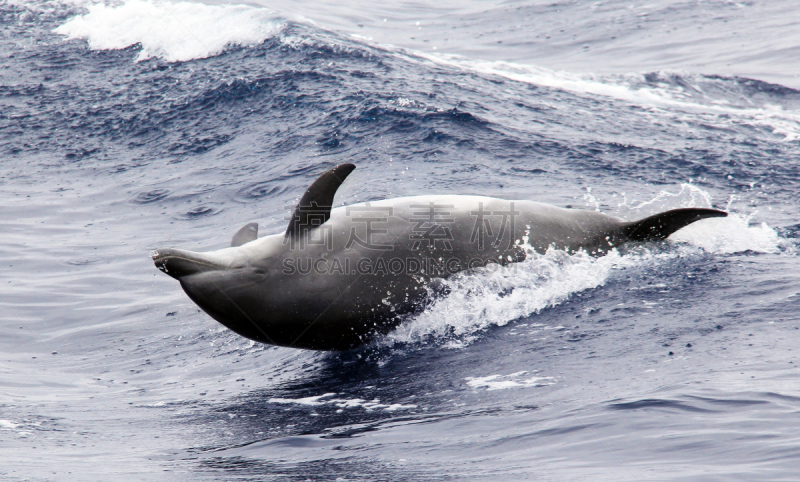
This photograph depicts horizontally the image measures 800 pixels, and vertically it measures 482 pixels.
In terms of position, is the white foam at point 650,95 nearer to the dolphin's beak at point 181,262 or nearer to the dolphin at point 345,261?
the dolphin at point 345,261

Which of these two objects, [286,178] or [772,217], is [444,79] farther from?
[772,217]

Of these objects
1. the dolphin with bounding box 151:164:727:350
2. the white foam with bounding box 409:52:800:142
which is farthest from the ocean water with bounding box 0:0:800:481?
the dolphin with bounding box 151:164:727:350

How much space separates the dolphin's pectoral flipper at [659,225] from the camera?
903 cm

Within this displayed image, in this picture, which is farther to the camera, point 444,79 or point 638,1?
point 638,1

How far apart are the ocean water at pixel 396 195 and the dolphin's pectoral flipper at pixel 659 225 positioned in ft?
0.74

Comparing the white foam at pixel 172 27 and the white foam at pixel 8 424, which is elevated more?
the white foam at pixel 172 27

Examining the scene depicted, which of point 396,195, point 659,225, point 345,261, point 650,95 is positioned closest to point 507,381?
point 345,261

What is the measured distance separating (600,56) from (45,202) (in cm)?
1823

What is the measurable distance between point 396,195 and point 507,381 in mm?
6245

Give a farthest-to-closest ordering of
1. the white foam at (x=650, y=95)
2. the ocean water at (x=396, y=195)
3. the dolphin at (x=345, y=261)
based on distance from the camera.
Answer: the white foam at (x=650, y=95) < the dolphin at (x=345, y=261) < the ocean water at (x=396, y=195)

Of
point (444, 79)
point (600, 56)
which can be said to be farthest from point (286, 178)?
point (600, 56)

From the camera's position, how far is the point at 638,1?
105 ft

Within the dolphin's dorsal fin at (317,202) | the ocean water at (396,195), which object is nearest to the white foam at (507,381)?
the ocean water at (396,195)

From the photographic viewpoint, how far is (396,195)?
41.9 feet
